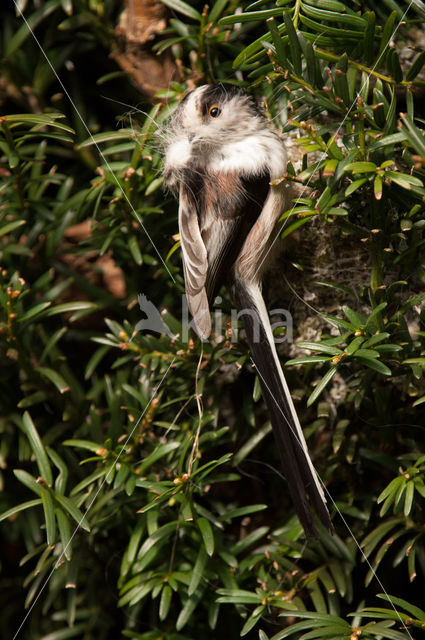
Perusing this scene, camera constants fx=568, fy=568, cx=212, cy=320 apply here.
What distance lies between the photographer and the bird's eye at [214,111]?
0.85 metres

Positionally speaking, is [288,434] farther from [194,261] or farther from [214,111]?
[214,111]

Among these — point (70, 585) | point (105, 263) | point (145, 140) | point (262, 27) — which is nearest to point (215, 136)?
point (145, 140)

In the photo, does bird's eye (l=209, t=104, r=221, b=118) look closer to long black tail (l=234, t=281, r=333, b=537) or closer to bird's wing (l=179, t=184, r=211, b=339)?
bird's wing (l=179, t=184, r=211, b=339)

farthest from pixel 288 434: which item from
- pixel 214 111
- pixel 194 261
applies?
pixel 214 111

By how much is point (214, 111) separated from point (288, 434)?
49 cm

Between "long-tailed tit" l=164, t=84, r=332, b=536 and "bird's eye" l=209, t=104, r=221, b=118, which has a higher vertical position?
"bird's eye" l=209, t=104, r=221, b=118

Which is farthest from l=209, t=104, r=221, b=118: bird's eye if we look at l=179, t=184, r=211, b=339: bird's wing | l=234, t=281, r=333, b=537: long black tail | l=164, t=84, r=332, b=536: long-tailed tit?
l=234, t=281, r=333, b=537: long black tail

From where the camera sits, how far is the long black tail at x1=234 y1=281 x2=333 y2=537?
0.76 metres

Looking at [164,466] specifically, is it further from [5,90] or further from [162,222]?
[5,90]

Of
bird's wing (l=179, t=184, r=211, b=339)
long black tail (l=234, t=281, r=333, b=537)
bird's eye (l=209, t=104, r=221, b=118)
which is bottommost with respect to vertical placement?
long black tail (l=234, t=281, r=333, b=537)

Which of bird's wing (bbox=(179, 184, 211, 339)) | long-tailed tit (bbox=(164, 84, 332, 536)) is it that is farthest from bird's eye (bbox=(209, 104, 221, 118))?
bird's wing (bbox=(179, 184, 211, 339))

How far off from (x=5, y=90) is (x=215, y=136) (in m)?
0.52

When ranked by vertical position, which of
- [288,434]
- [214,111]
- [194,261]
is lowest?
[288,434]

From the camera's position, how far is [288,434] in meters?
0.77
